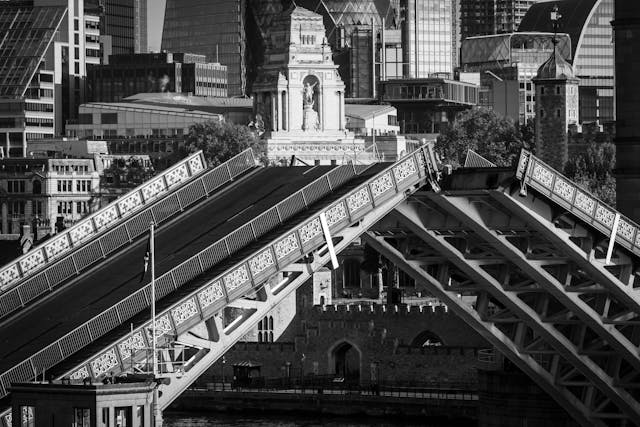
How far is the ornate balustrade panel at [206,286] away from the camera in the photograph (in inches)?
2921

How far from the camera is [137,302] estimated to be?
76812 millimetres

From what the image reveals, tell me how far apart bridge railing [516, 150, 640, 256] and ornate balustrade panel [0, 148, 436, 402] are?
319 centimetres

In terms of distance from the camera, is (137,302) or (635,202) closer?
(137,302)

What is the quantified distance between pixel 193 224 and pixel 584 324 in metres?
12.2

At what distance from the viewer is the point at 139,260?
273 ft

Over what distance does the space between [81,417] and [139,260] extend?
40.3 ft

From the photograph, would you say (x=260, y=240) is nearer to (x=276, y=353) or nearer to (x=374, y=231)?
(x=374, y=231)

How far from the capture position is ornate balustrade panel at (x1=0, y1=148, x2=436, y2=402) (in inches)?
2921

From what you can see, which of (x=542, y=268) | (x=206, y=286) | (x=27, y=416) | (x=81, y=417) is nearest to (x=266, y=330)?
(x=542, y=268)

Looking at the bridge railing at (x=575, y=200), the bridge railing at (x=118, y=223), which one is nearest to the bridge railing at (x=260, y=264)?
the bridge railing at (x=575, y=200)

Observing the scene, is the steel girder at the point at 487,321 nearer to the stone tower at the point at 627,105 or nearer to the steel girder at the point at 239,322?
the steel girder at the point at 239,322

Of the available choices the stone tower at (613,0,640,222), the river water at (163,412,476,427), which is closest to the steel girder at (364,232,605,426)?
the stone tower at (613,0,640,222)

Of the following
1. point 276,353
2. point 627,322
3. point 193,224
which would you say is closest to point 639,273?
point 627,322

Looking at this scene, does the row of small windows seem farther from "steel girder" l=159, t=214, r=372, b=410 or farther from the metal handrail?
"steel girder" l=159, t=214, r=372, b=410
